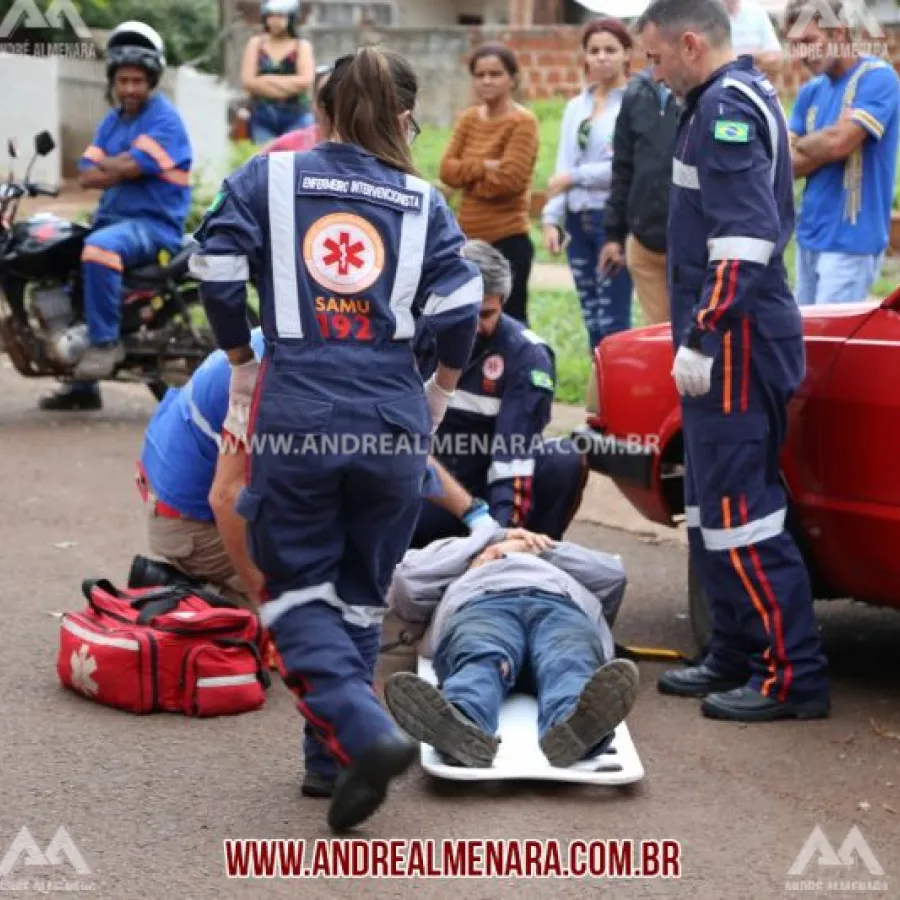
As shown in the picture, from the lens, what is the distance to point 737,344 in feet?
19.2

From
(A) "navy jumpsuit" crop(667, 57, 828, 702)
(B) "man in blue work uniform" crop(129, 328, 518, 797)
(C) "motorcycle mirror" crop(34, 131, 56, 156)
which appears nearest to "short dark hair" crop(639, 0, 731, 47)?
(A) "navy jumpsuit" crop(667, 57, 828, 702)

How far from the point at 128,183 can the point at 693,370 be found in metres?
5.78

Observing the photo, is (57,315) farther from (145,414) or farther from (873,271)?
(873,271)

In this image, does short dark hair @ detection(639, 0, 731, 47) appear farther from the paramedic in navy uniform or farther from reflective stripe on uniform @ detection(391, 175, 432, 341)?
reflective stripe on uniform @ detection(391, 175, 432, 341)

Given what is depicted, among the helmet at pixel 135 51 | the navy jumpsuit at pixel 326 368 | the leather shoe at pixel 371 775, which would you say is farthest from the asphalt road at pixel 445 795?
the helmet at pixel 135 51

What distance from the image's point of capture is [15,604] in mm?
7293

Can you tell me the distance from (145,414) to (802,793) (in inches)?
269

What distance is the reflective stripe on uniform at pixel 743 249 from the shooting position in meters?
5.75

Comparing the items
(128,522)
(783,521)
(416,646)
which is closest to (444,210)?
(783,521)

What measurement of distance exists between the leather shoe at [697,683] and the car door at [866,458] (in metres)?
0.52

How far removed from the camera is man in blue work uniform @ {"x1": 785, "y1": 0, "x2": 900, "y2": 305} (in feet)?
28.3

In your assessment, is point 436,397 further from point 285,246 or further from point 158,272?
point 158,272

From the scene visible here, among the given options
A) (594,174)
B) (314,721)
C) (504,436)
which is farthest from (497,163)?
(314,721)

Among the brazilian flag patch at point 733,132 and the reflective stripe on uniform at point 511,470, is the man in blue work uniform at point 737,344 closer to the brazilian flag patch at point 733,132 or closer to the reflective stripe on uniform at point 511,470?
the brazilian flag patch at point 733,132
